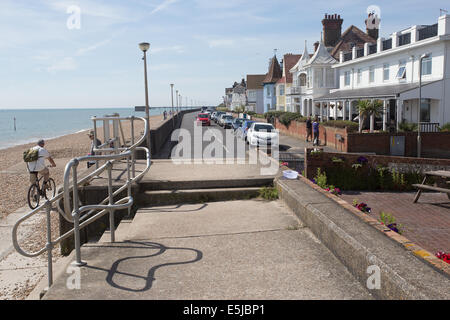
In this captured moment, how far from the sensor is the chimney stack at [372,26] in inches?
1836

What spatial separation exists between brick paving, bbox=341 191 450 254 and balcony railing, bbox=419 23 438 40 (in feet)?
62.4

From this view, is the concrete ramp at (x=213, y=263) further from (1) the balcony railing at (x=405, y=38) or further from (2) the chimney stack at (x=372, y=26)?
(2) the chimney stack at (x=372, y=26)

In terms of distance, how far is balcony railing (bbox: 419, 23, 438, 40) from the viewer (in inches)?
1089

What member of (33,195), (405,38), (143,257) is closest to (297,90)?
(405,38)

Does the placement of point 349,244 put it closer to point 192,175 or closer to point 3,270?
point 192,175

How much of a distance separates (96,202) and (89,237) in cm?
77

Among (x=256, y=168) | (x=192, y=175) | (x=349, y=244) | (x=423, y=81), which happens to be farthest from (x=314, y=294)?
(x=423, y=81)

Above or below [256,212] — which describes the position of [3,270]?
below

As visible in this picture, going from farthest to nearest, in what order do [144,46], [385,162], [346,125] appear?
[346,125] → [144,46] → [385,162]

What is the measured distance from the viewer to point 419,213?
10.6 meters

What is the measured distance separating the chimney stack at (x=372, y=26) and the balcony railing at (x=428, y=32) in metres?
18.4

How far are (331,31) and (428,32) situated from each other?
23094mm

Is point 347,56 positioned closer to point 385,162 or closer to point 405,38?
point 405,38

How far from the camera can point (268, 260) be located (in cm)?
503
